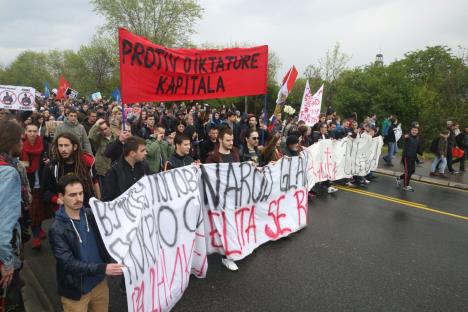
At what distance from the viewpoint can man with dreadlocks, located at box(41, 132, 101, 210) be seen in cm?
341

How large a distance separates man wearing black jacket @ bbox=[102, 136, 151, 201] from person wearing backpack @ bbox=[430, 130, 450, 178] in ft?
34.4

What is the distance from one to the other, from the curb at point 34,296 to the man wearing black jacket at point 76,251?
40.0 inches

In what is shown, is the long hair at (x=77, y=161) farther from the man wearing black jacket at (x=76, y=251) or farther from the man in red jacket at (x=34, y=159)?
the man in red jacket at (x=34, y=159)

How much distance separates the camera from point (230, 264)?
4191 millimetres

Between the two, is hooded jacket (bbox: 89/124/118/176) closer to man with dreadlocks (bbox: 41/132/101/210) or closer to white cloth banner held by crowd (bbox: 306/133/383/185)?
man with dreadlocks (bbox: 41/132/101/210)

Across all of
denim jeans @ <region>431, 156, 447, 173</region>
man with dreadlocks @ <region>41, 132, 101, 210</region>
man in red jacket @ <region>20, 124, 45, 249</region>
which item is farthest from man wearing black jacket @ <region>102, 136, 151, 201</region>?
denim jeans @ <region>431, 156, 447, 173</region>

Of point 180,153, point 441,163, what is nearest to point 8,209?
point 180,153

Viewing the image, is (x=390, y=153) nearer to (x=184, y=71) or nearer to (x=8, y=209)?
(x=184, y=71)

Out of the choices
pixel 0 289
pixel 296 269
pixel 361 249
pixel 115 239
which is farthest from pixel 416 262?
pixel 0 289

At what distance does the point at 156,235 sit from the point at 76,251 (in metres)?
0.80

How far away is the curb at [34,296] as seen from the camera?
316cm

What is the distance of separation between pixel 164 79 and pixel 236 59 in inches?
51.3

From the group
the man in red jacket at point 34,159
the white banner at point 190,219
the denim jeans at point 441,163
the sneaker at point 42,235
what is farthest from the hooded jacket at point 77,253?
the denim jeans at point 441,163

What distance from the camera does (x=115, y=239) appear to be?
253 centimetres
